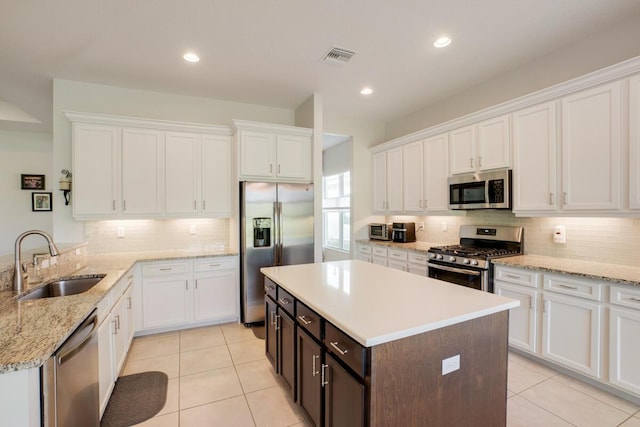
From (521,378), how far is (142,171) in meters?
4.41

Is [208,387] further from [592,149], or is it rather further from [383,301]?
[592,149]

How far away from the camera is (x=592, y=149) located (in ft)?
8.29

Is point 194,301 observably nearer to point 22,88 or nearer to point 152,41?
point 152,41

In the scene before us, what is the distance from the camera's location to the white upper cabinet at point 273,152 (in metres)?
3.79

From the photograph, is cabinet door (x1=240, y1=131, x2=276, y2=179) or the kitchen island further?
cabinet door (x1=240, y1=131, x2=276, y2=179)

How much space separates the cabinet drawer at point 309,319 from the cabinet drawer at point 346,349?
78 mm

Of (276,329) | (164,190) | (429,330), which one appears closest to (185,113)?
(164,190)

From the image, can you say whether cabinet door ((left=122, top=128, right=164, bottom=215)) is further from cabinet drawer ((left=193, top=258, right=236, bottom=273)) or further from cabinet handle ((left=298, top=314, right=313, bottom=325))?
cabinet handle ((left=298, top=314, right=313, bottom=325))

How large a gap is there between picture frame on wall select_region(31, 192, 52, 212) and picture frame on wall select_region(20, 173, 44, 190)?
0.13 meters

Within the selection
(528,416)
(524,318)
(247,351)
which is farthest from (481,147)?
(247,351)

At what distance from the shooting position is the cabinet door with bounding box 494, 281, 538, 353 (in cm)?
267

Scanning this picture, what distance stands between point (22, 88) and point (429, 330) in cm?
520

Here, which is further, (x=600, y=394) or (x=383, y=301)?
(x=600, y=394)

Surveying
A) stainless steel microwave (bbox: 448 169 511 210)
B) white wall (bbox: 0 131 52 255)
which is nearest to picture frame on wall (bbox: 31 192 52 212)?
white wall (bbox: 0 131 52 255)
